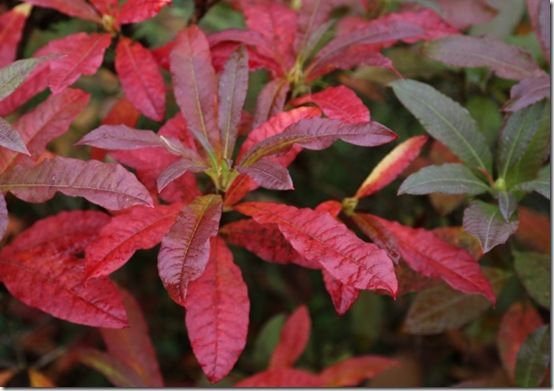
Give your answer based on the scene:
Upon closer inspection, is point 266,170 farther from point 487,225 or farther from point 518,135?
point 518,135

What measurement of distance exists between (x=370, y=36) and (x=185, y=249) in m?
0.46

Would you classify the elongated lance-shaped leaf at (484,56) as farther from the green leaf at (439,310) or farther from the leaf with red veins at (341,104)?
the green leaf at (439,310)

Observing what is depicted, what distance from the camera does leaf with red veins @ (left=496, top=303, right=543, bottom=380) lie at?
1363 millimetres

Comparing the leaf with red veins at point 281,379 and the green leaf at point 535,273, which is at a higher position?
the green leaf at point 535,273

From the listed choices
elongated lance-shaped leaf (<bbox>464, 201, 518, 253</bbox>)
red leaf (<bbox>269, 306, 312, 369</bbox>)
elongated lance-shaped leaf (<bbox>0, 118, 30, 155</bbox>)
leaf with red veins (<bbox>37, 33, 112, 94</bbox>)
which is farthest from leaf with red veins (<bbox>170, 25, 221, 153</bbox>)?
red leaf (<bbox>269, 306, 312, 369</bbox>)

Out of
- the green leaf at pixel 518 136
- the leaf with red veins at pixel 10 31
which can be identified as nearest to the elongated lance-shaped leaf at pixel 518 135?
the green leaf at pixel 518 136

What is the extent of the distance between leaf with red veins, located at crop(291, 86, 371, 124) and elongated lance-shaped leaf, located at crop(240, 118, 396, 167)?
0.10 metres

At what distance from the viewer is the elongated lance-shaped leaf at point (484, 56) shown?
1.17 meters

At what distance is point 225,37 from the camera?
3.72ft

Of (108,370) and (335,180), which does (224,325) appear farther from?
(335,180)

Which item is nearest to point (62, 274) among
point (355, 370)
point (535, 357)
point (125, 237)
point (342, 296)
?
point (125, 237)

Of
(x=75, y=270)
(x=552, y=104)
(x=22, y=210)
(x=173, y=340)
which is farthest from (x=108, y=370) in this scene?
(x=552, y=104)

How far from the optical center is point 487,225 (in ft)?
3.27

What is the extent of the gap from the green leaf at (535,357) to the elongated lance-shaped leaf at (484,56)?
0.42 meters
